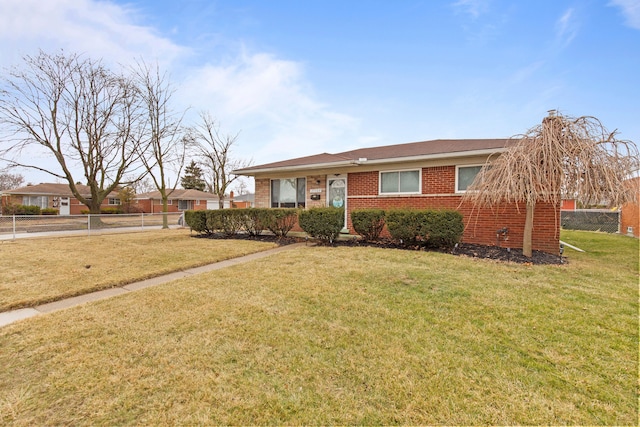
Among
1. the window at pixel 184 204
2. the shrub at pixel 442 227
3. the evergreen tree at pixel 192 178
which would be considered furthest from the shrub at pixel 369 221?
the evergreen tree at pixel 192 178

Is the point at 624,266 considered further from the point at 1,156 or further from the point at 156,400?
the point at 1,156

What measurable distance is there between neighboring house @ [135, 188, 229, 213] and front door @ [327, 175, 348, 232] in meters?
30.9

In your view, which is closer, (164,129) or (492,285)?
(492,285)

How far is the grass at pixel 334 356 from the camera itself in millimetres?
1963

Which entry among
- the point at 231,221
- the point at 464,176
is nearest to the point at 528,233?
the point at 464,176

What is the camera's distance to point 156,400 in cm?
206

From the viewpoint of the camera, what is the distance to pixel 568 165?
617cm

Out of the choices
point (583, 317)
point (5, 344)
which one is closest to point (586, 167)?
point (583, 317)

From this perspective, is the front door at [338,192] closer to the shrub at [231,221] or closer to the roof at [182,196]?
the shrub at [231,221]

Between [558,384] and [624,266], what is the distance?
6.33m

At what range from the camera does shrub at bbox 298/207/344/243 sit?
8.55 meters

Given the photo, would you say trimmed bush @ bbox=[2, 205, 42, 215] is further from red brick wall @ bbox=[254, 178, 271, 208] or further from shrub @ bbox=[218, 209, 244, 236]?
shrub @ bbox=[218, 209, 244, 236]

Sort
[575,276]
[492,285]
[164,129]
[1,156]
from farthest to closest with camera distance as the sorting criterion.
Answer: [164,129], [1,156], [575,276], [492,285]

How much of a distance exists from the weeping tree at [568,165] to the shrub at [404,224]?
1853mm
